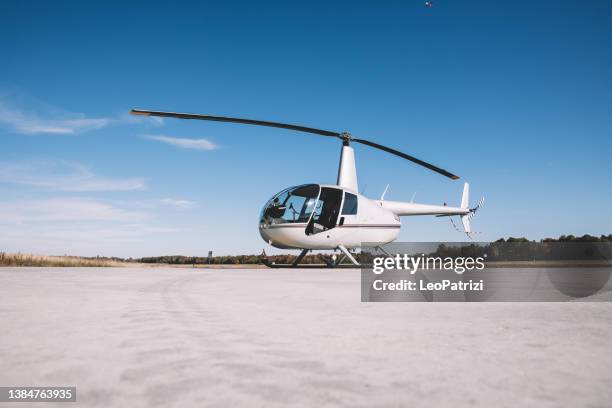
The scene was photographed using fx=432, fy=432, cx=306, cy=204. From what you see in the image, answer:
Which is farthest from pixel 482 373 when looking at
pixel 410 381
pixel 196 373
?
pixel 196 373

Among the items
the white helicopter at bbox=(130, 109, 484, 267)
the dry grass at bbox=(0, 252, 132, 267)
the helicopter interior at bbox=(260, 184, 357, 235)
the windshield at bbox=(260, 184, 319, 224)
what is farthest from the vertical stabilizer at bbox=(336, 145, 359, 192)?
the dry grass at bbox=(0, 252, 132, 267)

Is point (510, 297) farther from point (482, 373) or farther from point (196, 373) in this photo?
point (196, 373)

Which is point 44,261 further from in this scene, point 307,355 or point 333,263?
point 307,355

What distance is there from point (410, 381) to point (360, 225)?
14.3m

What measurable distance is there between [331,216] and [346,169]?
8.46ft

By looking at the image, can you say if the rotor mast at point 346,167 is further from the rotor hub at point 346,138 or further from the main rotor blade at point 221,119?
the main rotor blade at point 221,119

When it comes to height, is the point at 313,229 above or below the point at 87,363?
above

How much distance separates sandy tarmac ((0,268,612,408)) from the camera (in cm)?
206

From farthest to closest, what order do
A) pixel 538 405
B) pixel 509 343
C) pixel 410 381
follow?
1. pixel 509 343
2. pixel 410 381
3. pixel 538 405

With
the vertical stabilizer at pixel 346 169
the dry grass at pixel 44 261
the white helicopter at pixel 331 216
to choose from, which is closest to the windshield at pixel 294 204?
the white helicopter at pixel 331 216

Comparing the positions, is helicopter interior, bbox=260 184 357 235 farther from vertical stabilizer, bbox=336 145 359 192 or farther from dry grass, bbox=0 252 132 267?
dry grass, bbox=0 252 132 267

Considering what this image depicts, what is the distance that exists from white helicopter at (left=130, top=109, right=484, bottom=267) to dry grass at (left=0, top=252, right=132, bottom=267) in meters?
7.06

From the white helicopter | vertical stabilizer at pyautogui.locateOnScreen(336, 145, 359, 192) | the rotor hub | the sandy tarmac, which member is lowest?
the sandy tarmac

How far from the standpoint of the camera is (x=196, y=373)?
7.82ft
